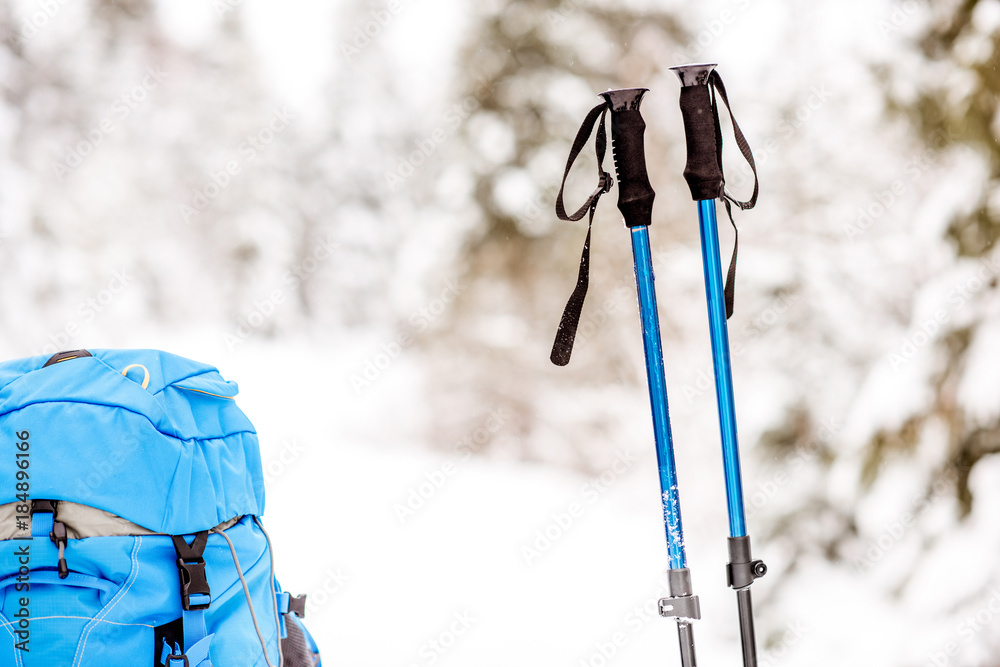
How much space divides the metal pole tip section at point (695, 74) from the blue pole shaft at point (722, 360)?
0.15 m

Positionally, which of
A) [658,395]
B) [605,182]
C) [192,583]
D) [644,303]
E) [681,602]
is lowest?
[681,602]

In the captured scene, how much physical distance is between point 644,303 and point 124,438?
66 centimetres

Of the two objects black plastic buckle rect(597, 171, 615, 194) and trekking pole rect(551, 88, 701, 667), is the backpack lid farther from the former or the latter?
black plastic buckle rect(597, 171, 615, 194)

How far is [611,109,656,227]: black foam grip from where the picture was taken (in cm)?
107

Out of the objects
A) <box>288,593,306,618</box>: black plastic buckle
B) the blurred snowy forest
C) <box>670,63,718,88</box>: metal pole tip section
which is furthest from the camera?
the blurred snowy forest

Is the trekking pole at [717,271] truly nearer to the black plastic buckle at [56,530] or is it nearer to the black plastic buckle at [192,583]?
the black plastic buckle at [192,583]

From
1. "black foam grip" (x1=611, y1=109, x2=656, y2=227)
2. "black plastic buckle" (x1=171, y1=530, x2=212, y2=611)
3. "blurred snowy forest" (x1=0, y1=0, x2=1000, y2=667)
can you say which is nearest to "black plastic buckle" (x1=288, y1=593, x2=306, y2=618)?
"black plastic buckle" (x1=171, y1=530, x2=212, y2=611)

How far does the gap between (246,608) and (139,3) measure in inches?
63.3

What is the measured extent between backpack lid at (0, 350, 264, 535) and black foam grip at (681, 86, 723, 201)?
68 centimetres

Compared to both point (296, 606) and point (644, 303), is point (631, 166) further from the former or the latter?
point (296, 606)

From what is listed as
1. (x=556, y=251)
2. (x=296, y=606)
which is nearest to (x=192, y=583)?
(x=296, y=606)

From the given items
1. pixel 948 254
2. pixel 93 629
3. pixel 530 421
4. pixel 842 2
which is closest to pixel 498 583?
pixel 530 421

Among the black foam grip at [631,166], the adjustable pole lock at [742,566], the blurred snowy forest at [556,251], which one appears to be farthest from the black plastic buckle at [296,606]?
the black foam grip at [631,166]

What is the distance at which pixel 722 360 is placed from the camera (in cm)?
111
